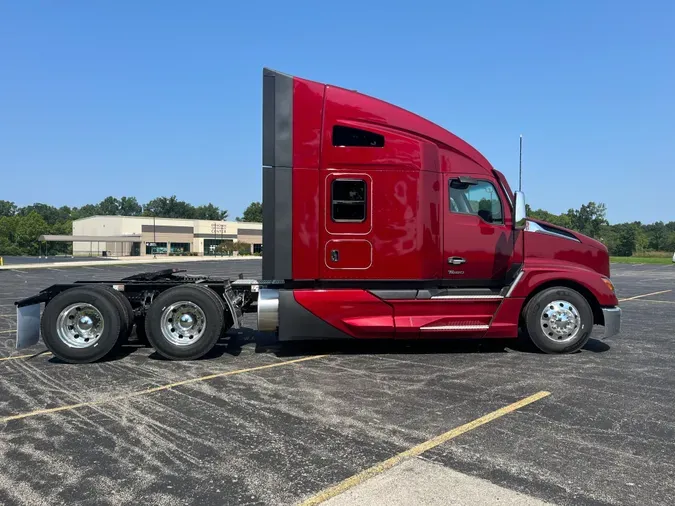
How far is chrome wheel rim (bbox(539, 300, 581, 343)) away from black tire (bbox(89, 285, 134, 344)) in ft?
19.8

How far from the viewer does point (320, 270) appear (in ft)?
23.1

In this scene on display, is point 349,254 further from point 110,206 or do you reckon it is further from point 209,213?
point 110,206

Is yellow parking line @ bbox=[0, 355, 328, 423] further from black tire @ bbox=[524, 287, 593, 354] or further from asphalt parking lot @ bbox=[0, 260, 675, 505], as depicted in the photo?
black tire @ bbox=[524, 287, 593, 354]

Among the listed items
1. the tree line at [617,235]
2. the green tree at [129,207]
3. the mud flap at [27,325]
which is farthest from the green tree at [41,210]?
the mud flap at [27,325]

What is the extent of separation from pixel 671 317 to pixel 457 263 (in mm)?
7551

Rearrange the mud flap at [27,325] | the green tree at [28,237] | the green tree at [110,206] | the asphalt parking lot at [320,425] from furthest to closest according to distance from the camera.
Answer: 1. the green tree at [110,206]
2. the green tree at [28,237]
3. the mud flap at [27,325]
4. the asphalt parking lot at [320,425]

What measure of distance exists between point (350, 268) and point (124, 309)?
3.29 m

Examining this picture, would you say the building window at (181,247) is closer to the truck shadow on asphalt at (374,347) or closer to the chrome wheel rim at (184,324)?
the truck shadow on asphalt at (374,347)

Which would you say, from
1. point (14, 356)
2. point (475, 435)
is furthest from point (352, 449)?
point (14, 356)

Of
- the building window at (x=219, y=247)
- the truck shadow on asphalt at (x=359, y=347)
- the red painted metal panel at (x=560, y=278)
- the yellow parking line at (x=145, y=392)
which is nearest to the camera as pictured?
the yellow parking line at (x=145, y=392)

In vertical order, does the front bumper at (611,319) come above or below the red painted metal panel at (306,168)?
below

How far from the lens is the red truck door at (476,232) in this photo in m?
7.27

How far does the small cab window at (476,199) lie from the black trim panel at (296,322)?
2596 mm

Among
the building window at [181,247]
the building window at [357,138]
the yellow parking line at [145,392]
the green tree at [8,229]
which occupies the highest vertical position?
the green tree at [8,229]
